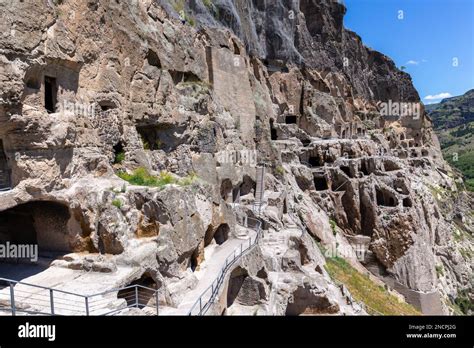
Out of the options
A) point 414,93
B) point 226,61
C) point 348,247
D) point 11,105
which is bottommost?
point 348,247

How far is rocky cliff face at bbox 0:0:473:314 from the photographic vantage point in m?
11.9

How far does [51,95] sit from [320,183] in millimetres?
25173

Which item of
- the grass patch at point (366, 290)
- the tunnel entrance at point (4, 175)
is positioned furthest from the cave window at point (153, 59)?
the grass patch at point (366, 290)

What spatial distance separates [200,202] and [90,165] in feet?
15.6

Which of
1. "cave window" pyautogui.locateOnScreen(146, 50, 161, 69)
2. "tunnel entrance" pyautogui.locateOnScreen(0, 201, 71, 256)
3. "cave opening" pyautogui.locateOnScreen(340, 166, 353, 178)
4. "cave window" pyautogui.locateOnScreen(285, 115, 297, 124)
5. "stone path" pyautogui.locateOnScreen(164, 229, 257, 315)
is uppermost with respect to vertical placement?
"cave window" pyautogui.locateOnScreen(285, 115, 297, 124)

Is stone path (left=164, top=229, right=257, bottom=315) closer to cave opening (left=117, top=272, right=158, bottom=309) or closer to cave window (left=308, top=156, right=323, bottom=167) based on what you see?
cave opening (left=117, top=272, right=158, bottom=309)

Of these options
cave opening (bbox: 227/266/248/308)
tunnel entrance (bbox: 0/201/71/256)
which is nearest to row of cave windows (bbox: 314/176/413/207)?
cave opening (bbox: 227/266/248/308)

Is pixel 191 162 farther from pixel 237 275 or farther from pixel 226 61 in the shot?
pixel 226 61

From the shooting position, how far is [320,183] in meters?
33.6

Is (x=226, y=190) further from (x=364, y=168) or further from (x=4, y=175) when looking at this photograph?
(x=364, y=168)

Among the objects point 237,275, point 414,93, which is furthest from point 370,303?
point 414,93

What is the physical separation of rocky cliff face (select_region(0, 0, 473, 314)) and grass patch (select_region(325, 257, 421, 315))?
2.14 metres

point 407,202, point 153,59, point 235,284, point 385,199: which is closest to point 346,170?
point 385,199
